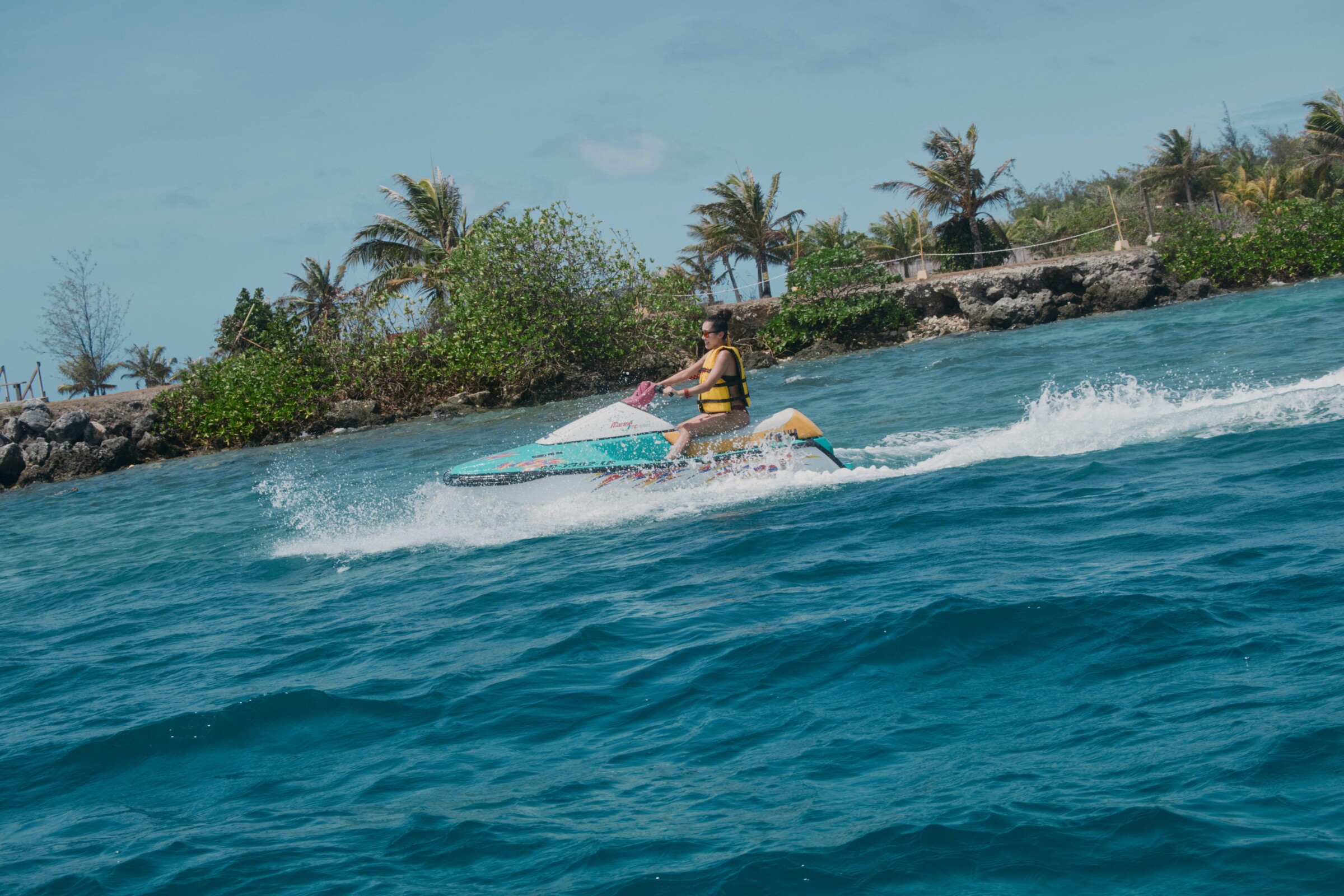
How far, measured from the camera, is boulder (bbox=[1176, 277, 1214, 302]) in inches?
1111

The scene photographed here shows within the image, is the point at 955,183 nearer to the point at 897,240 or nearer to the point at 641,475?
the point at 897,240

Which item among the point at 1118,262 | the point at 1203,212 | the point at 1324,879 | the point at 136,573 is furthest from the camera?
the point at 1203,212

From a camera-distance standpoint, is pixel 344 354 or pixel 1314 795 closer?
pixel 1314 795

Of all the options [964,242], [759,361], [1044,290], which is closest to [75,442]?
[759,361]

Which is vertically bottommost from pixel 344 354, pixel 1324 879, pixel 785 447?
pixel 1324 879

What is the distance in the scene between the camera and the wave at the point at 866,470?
28.6 ft

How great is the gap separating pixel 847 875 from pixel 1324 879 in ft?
3.95

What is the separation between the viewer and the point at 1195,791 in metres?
3.16

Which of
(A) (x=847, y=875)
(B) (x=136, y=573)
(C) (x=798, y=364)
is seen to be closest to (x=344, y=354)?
(C) (x=798, y=364)

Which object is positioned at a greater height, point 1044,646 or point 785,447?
point 785,447

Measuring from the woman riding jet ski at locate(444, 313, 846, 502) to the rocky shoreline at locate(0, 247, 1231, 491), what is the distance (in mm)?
15262

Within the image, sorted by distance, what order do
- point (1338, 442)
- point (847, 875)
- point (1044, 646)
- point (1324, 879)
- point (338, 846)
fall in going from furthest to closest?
point (1338, 442)
point (1044, 646)
point (338, 846)
point (847, 875)
point (1324, 879)

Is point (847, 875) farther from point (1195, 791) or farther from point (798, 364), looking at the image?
point (798, 364)

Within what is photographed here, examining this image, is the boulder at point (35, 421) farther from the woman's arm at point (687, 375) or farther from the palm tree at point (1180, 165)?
the palm tree at point (1180, 165)
